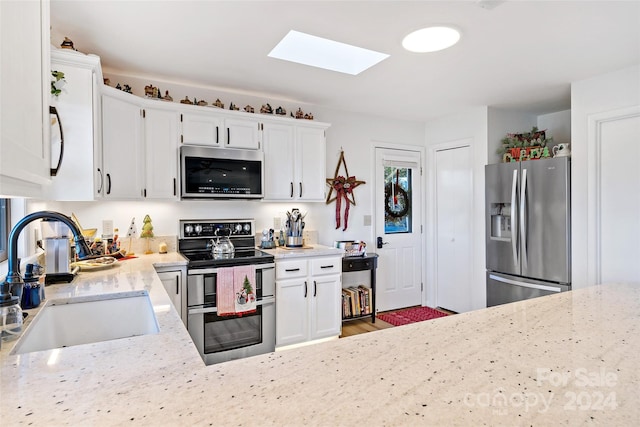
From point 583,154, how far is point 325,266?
247 cm

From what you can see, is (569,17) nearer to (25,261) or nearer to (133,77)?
(133,77)

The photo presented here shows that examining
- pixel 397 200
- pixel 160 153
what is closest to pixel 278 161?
pixel 160 153

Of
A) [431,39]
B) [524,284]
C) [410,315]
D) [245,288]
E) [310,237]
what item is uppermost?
[431,39]

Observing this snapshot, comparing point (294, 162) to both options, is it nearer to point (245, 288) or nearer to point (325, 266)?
point (325, 266)

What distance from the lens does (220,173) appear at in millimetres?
3084

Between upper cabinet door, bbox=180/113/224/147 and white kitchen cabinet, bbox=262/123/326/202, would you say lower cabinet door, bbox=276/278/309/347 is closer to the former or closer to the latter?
white kitchen cabinet, bbox=262/123/326/202

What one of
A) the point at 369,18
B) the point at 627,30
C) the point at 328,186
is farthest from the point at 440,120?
the point at 369,18

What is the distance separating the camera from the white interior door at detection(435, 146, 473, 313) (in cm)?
408

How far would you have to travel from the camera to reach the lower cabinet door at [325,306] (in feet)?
10.5

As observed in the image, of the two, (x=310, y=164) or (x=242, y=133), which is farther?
(x=310, y=164)

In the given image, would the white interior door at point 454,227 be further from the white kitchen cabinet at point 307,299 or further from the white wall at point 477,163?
the white kitchen cabinet at point 307,299

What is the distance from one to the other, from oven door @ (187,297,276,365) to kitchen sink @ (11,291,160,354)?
1.00 meters

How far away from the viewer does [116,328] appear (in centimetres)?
168

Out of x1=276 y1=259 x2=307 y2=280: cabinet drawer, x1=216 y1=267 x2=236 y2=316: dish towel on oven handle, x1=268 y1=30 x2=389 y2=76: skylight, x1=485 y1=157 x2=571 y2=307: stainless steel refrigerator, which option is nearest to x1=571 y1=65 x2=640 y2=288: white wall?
x1=485 y1=157 x2=571 y2=307: stainless steel refrigerator
